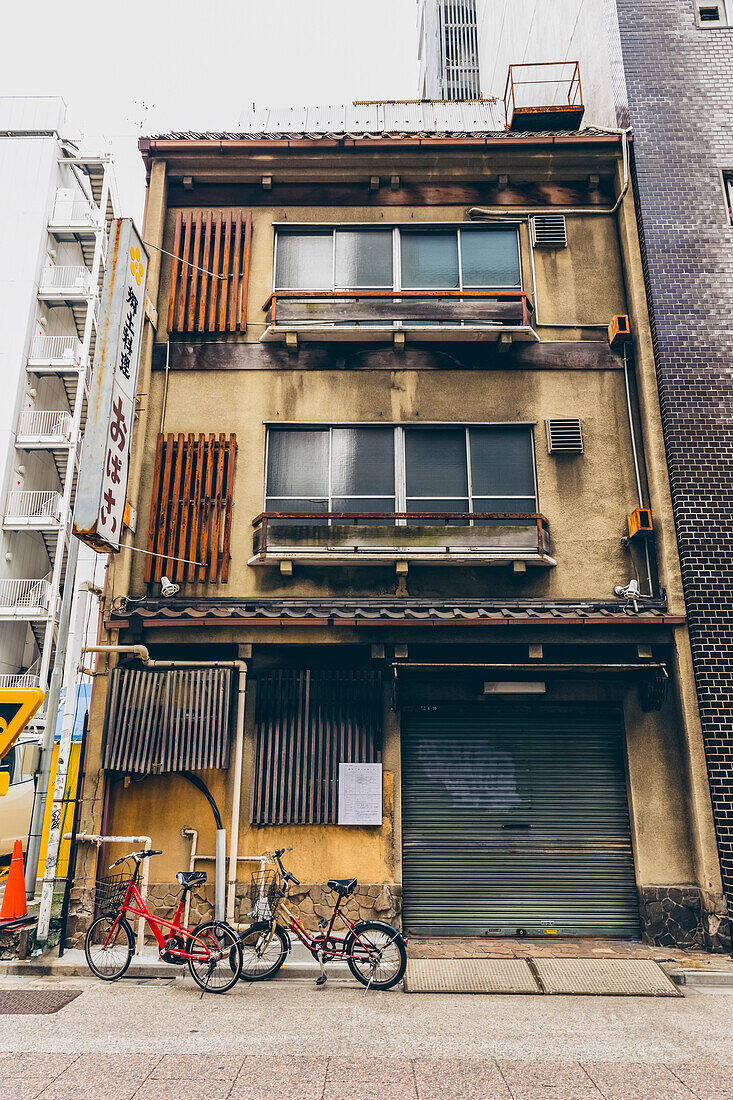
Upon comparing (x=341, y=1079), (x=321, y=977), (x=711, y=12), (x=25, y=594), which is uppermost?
(x=711, y=12)

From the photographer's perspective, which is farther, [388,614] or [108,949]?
[388,614]

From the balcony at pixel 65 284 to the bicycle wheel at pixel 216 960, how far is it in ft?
95.8

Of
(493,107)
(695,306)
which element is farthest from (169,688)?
(493,107)

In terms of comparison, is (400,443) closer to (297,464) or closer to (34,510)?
(297,464)

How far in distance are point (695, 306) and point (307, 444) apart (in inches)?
A: 274

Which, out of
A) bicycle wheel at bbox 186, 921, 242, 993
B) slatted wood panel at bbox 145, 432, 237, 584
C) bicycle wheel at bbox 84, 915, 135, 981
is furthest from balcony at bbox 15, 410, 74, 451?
bicycle wheel at bbox 186, 921, 242, 993

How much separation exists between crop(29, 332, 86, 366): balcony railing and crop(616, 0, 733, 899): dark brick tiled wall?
24.3 meters

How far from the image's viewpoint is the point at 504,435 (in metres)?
12.3

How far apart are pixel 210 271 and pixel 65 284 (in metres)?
22.8

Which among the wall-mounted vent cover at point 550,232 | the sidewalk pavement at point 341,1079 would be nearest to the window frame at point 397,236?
the wall-mounted vent cover at point 550,232

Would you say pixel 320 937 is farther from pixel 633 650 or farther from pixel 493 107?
pixel 493 107

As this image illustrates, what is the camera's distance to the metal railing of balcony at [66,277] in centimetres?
3120

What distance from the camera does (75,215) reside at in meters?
32.6

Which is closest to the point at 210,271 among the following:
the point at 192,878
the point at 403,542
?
the point at 403,542
